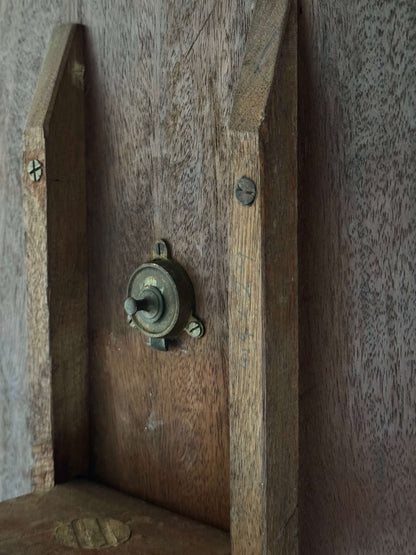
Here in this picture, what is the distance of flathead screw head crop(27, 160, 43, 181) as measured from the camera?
1.10 m

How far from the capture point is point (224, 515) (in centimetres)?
101

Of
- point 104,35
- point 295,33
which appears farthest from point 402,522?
point 104,35

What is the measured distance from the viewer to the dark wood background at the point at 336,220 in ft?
2.65

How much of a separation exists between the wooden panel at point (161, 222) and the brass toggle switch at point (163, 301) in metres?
0.02

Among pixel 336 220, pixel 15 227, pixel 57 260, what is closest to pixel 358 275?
pixel 336 220

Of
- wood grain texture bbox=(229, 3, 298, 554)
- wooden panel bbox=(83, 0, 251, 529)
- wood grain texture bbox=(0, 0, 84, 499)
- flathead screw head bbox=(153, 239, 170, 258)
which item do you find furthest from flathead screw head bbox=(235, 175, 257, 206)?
wood grain texture bbox=(0, 0, 84, 499)

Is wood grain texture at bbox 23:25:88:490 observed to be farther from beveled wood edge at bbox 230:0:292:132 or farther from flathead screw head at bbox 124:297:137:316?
beveled wood edge at bbox 230:0:292:132

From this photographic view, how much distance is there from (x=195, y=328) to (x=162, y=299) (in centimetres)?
6

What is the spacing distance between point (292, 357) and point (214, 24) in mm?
458

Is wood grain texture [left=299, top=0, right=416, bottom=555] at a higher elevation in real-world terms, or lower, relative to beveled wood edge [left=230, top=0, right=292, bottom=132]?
lower

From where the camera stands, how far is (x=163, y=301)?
1.03 metres

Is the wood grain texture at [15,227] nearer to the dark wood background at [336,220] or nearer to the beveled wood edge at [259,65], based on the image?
the dark wood background at [336,220]

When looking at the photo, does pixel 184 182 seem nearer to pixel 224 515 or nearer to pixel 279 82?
pixel 279 82

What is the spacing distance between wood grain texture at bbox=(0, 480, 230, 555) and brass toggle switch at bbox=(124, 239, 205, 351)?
250 mm
